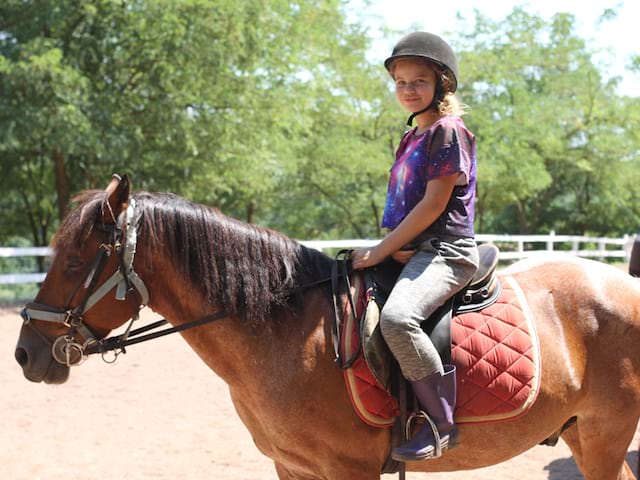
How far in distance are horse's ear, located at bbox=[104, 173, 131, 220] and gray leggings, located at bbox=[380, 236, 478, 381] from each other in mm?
1220

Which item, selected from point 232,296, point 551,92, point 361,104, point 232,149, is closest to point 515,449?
point 232,296

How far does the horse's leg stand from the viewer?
3.25m

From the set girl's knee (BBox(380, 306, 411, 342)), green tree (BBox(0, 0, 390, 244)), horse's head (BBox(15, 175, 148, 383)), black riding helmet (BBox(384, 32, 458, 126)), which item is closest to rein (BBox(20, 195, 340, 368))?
horse's head (BBox(15, 175, 148, 383))

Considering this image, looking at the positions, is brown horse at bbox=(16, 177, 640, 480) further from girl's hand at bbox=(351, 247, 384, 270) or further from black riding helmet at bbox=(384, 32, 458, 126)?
black riding helmet at bbox=(384, 32, 458, 126)

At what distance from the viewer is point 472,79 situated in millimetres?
25578

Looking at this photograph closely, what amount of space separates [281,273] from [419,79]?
110cm

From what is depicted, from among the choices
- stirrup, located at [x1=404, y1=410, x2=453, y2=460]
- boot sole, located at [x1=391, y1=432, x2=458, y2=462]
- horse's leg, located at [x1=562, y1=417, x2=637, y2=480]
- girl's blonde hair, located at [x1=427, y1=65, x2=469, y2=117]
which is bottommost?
horse's leg, located at [x1=562, y1=417, x2=637, y2=480]

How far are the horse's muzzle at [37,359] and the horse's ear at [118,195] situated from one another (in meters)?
0.63

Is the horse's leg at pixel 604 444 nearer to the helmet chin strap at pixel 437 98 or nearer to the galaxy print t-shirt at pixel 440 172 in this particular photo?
the galaxy print t-shirt at pixel 440 172

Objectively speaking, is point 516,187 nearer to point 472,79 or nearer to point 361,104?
point 472,79

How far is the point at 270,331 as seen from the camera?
292cm

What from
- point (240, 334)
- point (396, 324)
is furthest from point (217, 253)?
point (396, 324)

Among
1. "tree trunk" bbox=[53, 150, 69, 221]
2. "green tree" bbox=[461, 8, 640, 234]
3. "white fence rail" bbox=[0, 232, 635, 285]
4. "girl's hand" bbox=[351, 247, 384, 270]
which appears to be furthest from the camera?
"green tree" bbox=[461, 8, 640, 234]

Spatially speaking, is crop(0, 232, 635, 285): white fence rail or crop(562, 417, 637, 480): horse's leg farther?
crop(0, 232, 635, 285): white fence rail
